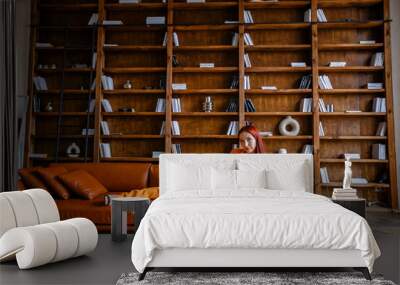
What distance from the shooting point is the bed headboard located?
4695 millimetres

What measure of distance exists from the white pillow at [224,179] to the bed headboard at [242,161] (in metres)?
0.21

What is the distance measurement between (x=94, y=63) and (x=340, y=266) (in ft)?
16.0

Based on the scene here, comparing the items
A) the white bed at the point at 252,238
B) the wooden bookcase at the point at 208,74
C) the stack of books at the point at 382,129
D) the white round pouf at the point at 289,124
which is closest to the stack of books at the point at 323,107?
the wooden bookcase at the point at 208,74

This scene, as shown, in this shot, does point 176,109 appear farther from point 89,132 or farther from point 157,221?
point 157,221

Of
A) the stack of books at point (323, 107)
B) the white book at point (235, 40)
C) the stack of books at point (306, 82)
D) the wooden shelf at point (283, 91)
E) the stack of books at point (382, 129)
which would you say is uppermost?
the white book at point (235, 40)

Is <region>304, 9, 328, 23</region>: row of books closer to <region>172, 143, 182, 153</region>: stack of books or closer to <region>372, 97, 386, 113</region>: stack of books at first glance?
<region>372, 97, 386, 113</region>: stack of books

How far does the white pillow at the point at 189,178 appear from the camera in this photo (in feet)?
14.8

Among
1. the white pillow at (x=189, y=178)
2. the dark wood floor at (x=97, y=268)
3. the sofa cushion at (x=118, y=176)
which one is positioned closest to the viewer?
the dark wood floor at (x=97, y=268)

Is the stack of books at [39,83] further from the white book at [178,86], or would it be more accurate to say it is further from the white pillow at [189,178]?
the white pillow at [189,178]

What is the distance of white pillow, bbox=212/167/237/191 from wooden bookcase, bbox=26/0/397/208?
7.58 ft

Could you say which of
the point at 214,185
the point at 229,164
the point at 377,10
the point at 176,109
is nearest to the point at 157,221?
the point at 214,185

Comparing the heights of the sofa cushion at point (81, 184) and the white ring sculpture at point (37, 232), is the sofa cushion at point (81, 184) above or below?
above

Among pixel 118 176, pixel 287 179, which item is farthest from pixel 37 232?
pixel 118 176

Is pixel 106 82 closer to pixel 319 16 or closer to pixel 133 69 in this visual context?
pixel 133 69
